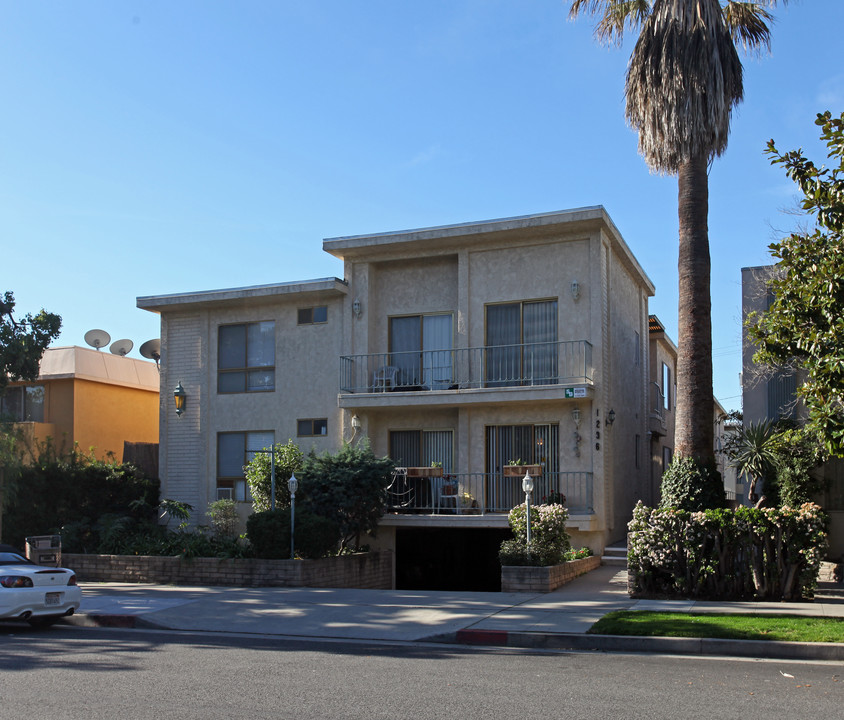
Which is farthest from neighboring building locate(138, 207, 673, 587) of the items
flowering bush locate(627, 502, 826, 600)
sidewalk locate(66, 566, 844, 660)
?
flowering bush locate(627, 502, 826, 600)

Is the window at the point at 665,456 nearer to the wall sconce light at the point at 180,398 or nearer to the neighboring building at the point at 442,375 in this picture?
the neighboring building at the point at 442,375

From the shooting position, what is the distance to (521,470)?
63.7 ft

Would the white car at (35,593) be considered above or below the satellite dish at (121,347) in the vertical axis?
below

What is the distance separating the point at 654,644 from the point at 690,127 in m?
10.3

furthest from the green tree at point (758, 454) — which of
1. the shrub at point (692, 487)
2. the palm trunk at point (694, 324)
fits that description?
the shrub at point (692, 487)

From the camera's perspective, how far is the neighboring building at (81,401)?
25.2 meters

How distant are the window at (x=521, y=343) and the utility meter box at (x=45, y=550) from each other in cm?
970

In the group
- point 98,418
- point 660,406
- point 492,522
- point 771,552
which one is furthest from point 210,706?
point 660,406

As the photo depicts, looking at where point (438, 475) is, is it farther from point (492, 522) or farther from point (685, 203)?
point (685, 203)

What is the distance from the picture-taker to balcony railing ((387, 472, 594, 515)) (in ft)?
64.3

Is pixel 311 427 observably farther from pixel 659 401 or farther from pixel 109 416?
pixel 659 401

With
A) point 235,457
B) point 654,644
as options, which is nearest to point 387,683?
point 654,644

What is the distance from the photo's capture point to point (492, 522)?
19.4m

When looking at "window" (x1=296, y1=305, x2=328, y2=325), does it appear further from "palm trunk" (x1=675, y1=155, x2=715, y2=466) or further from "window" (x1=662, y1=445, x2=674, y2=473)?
"window" (x1=662, y1=445, x2=674, y2=473)
